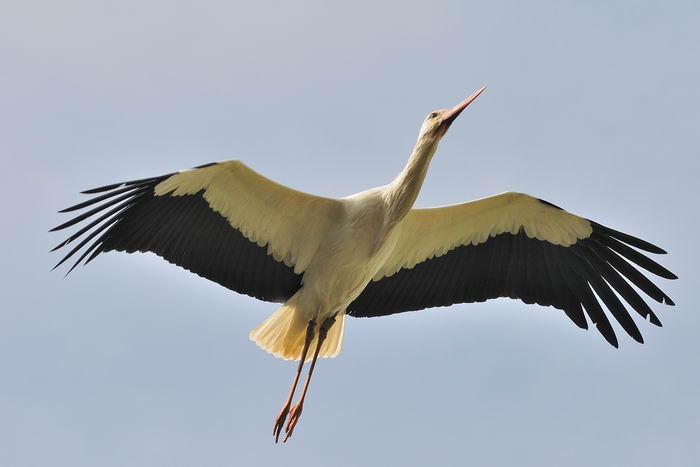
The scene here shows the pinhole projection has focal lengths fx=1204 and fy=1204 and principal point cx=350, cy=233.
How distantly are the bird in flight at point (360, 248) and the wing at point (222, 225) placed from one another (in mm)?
12

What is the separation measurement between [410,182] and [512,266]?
6.50 feet

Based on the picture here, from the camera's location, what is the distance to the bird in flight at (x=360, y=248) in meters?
10.3

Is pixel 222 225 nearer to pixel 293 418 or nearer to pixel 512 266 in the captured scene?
pixel 293 418

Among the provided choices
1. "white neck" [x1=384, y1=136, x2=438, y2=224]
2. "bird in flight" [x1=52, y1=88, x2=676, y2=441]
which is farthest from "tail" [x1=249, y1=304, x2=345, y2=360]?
"white neck" [x1=384, y1=136, x2=438, y2=224]

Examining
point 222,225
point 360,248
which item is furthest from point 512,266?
point 222,225

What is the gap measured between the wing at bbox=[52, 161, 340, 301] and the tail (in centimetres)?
20

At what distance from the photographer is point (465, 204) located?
436 inches

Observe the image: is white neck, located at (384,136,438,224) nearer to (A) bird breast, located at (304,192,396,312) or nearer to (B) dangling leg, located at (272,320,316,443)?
(A) bird breast, located at (304,192,396,312)

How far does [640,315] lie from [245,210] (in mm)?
3801

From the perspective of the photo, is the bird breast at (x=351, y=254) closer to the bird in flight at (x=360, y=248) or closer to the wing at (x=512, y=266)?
the bird in flight at (x=360, y=248)

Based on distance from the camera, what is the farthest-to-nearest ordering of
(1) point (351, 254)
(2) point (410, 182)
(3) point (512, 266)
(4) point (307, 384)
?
(3) point (512, 266) → (4) point (307, 384) → (1) point (351, 254) → (2) point (410, 182)

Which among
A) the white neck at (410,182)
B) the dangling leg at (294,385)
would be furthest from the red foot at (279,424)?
the white neck at (410,182)

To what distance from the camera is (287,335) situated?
36.4 ft

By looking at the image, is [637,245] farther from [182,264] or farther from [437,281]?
[182,264]
